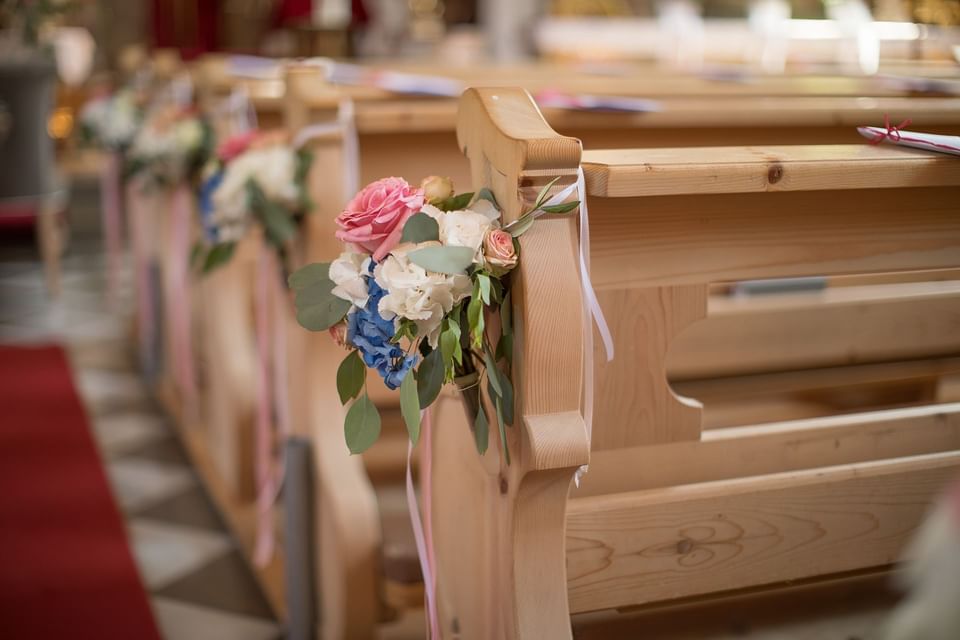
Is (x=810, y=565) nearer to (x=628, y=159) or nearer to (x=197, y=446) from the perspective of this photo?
(x=628, y=159)

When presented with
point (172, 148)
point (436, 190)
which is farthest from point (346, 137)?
point (172, 148)

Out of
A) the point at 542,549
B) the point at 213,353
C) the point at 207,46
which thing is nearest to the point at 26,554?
the point at 213,353

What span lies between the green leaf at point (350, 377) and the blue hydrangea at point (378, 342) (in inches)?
1.7

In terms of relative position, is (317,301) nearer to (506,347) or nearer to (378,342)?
(378,342)

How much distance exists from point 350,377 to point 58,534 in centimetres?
194

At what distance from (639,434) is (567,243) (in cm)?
32

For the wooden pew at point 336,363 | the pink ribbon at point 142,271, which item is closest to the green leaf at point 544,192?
the wooden pew at point 336,363

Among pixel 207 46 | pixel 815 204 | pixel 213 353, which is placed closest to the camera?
pixel 815 204

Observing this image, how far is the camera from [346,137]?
1961 millimetres

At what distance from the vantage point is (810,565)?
1.36 m

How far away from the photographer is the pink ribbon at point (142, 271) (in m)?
4.06

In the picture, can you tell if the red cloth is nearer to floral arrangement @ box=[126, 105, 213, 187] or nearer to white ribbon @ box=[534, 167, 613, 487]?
floral arrangement @ box=[126, 105, 213, 187]

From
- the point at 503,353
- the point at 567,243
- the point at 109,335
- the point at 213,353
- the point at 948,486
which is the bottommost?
the point at 109,335

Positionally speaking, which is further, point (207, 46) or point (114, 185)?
point (207, 46)
